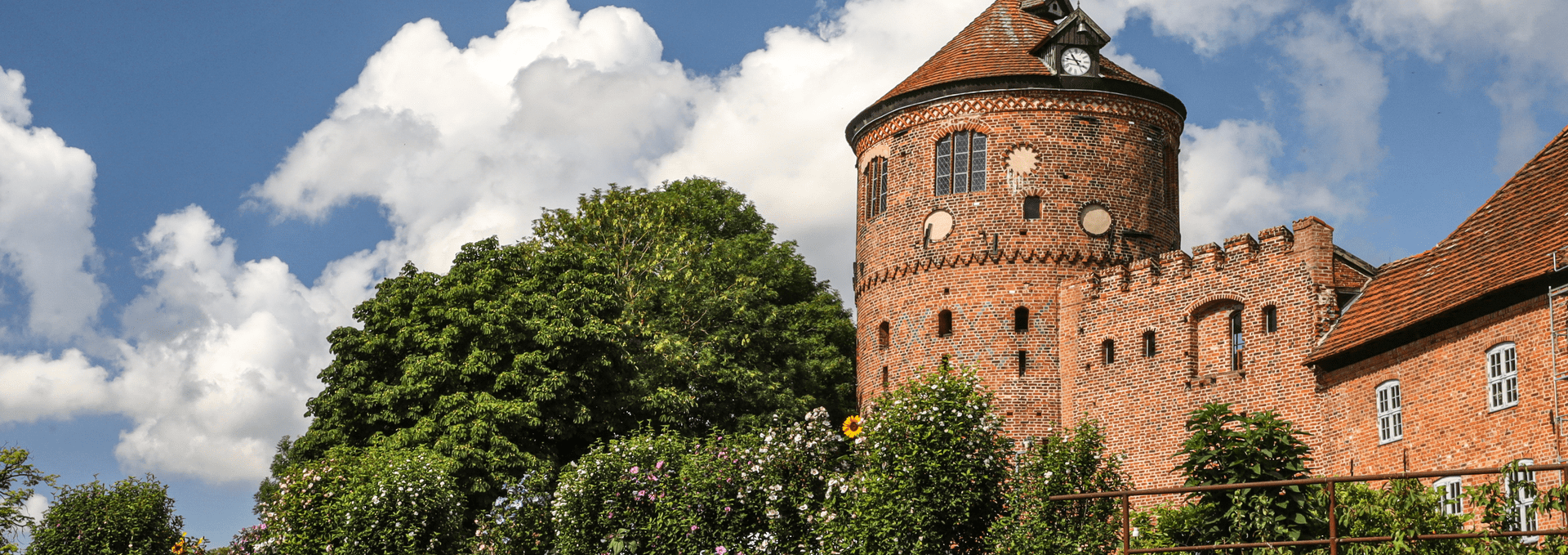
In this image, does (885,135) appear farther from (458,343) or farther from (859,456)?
(859,456)

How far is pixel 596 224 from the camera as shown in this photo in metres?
42.8

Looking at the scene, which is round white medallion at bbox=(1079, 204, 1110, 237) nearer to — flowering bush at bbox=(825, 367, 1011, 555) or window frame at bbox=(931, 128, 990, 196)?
window frame at bbox=(931, 128, 990, 196)

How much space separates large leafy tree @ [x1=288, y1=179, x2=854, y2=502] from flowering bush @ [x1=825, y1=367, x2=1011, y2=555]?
10.7m

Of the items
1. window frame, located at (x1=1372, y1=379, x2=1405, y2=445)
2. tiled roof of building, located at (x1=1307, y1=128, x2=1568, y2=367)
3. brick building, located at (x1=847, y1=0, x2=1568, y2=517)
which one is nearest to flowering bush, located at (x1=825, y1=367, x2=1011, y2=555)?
brick building, located at (x1=847, y1=0, x2=1568, y2=517)

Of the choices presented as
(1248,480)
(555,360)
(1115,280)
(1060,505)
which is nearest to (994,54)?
(1115,280)

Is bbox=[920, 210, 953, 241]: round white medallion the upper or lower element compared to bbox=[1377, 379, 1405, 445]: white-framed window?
upper

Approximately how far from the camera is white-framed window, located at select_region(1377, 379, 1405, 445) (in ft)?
81.0

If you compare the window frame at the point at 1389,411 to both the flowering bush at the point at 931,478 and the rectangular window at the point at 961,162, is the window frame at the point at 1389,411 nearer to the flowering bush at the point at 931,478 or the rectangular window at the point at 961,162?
the flowering bush at the point at 931,478

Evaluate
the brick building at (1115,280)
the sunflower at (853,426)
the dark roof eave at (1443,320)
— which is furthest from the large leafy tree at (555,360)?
the dark roof eave at (1443,320)

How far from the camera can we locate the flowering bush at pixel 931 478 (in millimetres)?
20844

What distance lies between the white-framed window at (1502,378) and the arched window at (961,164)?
43.1 ft

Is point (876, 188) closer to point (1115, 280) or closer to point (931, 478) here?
point (1115, 280)

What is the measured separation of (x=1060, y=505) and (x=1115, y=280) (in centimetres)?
1188

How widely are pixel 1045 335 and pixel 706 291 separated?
10642 millimetres
